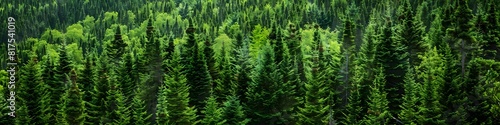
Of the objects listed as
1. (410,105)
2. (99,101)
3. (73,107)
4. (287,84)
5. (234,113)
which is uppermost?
(287,84)

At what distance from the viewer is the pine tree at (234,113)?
157ft

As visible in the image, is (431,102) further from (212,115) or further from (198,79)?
(198,79)

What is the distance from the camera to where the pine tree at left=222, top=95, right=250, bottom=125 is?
4781 cm

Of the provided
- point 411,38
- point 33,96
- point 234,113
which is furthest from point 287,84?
point 33,96

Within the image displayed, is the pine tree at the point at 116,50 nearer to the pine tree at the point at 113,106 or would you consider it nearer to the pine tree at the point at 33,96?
the pine tree at the point at 113,106

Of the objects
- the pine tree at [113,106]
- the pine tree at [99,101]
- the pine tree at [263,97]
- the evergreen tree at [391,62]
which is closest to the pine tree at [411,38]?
the evergreen tree at [391,62]

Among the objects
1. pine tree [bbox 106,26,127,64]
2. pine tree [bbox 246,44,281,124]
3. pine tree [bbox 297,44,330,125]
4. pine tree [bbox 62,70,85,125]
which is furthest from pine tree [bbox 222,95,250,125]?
pine tree [bbox 106,26,127,64]

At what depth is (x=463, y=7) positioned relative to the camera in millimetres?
54906

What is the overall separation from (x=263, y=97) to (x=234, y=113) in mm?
2898

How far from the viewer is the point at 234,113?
47906 millimetres

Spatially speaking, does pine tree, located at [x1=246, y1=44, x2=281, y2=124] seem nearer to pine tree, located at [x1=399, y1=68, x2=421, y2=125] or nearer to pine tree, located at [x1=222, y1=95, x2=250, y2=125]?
pine tree, located at [x1=222, y1=95, x2=250, y2=125]

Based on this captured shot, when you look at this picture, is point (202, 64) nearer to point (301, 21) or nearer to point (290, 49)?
point (290, 49)

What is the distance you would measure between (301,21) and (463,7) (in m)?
82.1

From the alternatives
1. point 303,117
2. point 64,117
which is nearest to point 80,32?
point 64,117
